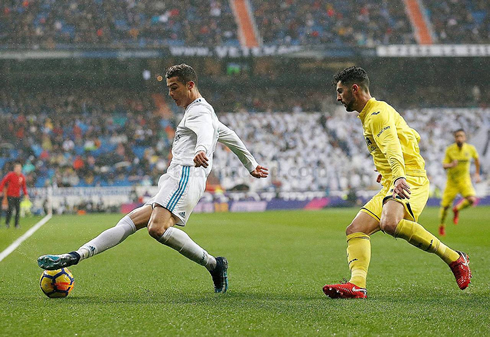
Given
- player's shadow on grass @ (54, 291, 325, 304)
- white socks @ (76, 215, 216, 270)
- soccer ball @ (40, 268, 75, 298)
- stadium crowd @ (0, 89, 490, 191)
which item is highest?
stadium crowd @ (0, 89, 490, 191)

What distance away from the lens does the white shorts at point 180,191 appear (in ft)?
18.6

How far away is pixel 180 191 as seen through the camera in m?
5.69

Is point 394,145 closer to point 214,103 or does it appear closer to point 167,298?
point 167,298

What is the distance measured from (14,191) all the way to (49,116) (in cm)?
1338

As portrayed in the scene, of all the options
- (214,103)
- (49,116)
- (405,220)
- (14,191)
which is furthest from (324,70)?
(405,220)

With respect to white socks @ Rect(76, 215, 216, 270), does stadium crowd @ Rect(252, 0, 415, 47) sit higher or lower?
higher

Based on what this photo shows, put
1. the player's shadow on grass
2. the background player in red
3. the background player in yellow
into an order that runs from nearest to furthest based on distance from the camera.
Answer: the player's shadow on grass, the background player in yellow, the background player in red

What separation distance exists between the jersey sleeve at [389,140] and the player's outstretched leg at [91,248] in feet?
7.29

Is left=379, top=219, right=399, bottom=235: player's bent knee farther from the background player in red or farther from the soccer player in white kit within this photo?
the background player in red

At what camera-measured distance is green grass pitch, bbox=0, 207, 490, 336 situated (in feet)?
13.9

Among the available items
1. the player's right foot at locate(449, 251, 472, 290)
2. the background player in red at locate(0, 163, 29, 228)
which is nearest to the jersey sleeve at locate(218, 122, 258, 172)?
the player's right foot at locate(449, 251, 472, 290)

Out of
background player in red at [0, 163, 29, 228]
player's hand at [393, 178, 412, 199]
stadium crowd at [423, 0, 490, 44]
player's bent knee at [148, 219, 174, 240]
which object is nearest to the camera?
player's hand at [393, 178, 412, 199]

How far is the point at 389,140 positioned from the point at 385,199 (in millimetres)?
532

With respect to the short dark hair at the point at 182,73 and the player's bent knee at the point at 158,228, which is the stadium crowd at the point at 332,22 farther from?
the player's bent knee at the point at 158,228
